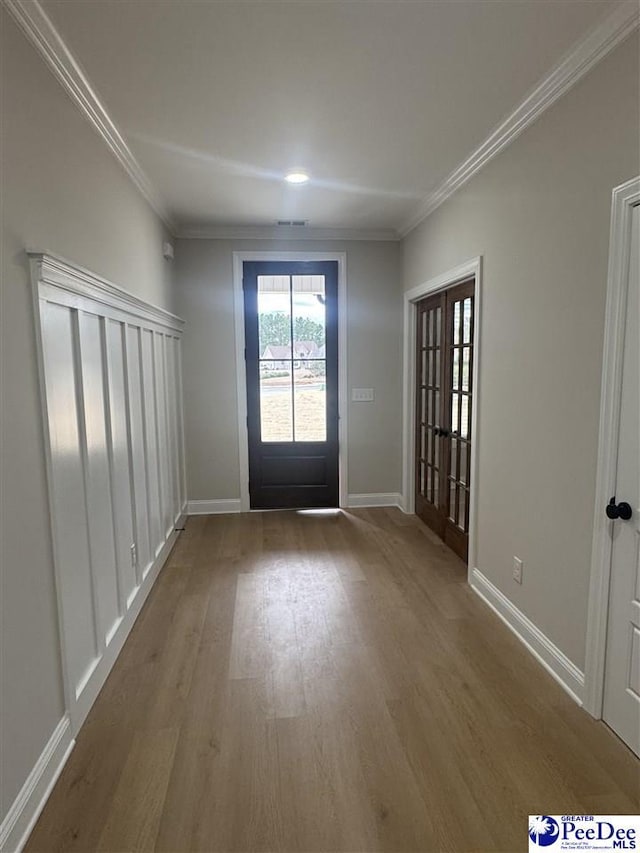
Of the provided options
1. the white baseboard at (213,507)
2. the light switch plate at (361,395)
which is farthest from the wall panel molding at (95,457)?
the light switch plate at (361,395)

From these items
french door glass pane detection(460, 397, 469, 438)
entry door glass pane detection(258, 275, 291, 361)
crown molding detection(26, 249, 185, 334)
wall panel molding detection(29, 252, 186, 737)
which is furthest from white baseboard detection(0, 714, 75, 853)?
entry door glass pane detection(258, 275, 291, 361)

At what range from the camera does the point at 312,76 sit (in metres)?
2.06

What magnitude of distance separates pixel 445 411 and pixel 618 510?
197 cm

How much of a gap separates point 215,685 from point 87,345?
1591mm

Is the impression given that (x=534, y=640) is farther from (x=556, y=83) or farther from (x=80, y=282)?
(x=80, y=282)

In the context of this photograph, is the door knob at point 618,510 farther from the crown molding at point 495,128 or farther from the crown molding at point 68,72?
the crown molding at point 68,72

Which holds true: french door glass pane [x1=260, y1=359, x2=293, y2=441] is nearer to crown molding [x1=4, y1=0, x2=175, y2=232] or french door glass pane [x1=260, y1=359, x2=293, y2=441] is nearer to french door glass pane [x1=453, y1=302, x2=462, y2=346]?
french door glass pane [x1=453, y1=302, x2=462, y2=346]

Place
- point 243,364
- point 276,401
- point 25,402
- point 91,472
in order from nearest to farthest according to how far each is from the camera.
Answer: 1. point 25,402
2. point 91,472
3. point 243,364
4. point 276,401

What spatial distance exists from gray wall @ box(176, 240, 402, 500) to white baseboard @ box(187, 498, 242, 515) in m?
0.06

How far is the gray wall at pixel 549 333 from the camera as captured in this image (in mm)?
1913

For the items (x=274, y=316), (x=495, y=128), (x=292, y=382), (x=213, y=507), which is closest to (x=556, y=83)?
(x=495, y=128)

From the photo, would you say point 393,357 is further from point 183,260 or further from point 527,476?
point 527,476

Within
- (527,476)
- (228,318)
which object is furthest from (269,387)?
(527,476)

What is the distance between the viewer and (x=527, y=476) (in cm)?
251
